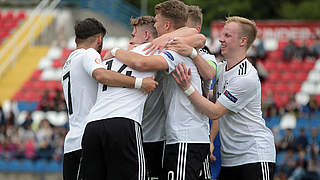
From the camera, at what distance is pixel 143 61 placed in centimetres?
554

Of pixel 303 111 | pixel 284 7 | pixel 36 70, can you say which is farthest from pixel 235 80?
pixel 284 7

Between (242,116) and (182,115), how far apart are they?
0.66 m

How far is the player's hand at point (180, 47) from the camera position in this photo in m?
5.65

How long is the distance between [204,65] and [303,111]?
532 inches

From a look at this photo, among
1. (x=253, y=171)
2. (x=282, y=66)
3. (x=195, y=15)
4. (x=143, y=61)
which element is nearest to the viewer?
(x=143, y=61)

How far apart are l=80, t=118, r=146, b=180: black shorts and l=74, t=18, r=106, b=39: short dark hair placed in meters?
0.98

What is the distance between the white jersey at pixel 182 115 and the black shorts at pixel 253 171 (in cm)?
54

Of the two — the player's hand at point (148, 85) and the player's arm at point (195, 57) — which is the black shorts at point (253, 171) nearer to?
the player's arm at point (195, 57)

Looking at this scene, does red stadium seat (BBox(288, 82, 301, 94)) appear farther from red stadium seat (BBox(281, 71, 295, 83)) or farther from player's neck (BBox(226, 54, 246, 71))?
player's neck (BBox(226, 54, 246, 71))

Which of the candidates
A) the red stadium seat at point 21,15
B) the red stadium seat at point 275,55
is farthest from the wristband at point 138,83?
the red stadium seat at point 21,15

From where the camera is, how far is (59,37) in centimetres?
2620

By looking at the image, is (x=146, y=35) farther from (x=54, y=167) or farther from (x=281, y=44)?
(x=281, y=44)

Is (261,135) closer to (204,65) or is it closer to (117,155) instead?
(204,65)

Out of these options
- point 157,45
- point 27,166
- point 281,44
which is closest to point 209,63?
point 157,45
